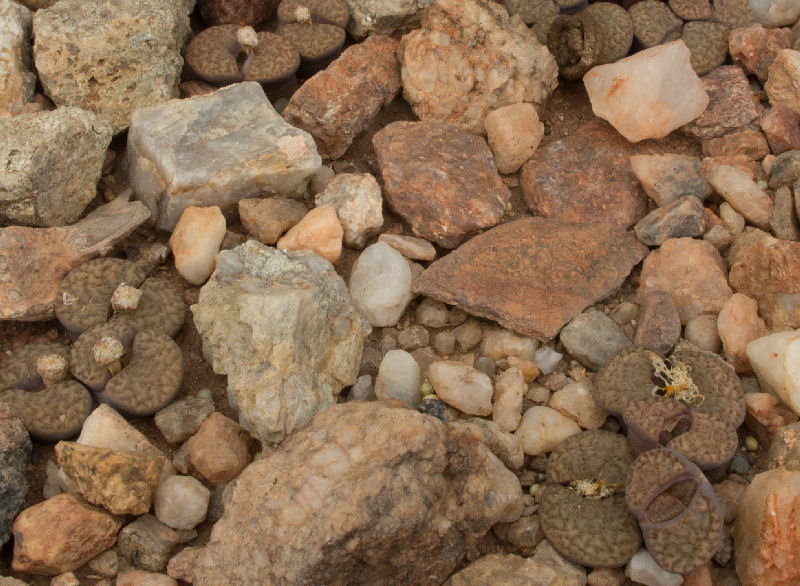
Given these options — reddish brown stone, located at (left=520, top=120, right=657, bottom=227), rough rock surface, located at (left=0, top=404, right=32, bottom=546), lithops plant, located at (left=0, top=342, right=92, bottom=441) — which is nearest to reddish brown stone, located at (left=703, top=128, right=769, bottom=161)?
reddish brown stone, located at (left=520, top=120, right=657, bottom=227)

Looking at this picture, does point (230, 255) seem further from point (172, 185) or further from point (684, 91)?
point (684, 91)

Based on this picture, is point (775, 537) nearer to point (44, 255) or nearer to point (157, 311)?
point (157, 311)

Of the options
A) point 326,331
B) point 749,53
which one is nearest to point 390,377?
point 326,331

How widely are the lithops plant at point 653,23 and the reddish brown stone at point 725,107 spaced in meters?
0.34

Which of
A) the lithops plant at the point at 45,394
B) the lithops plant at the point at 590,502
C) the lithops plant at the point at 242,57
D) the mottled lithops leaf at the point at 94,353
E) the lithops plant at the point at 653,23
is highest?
the lithops plant at the point at 653,23

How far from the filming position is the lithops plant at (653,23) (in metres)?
4.16

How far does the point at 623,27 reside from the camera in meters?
4.12

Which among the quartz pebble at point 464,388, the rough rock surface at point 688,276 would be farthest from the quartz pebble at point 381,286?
the rough rock surface at point 688,276

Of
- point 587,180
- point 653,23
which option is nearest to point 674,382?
point 587,180

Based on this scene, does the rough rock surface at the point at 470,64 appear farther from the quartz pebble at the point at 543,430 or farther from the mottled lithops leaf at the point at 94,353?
the mottled lithops leaf at the point at 94,353

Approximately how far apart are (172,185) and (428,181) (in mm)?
1107

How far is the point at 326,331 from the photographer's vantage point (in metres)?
3.15

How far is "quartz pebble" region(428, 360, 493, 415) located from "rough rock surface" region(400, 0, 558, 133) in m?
1.42

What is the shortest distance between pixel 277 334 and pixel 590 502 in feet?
4.10
